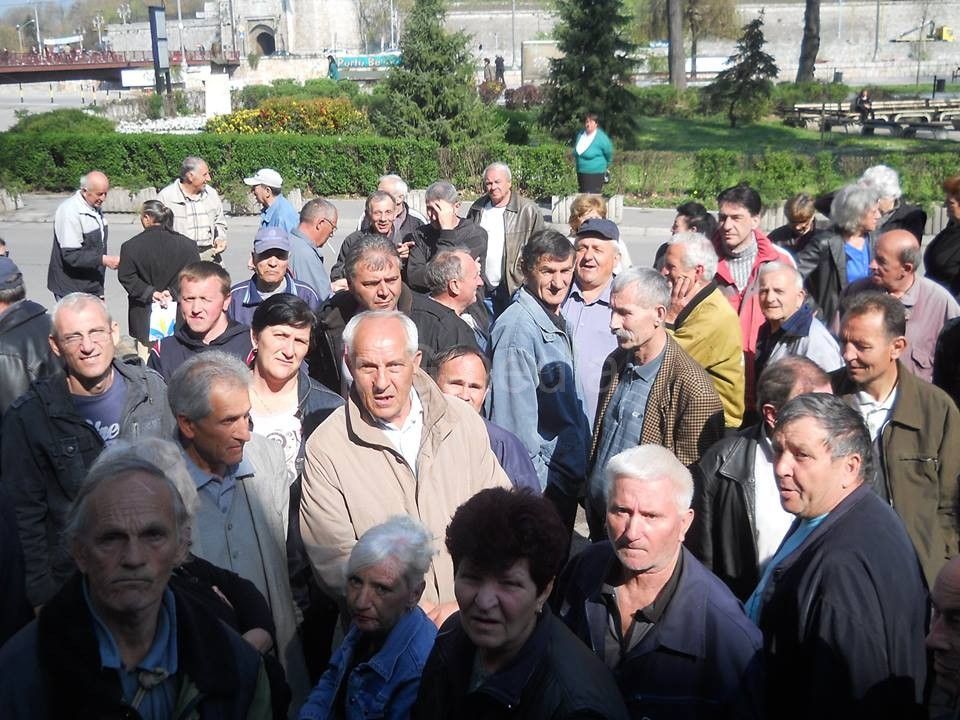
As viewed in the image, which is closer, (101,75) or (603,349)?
(603,349)

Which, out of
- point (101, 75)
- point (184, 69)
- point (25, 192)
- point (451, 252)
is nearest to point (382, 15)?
point (101, 75)

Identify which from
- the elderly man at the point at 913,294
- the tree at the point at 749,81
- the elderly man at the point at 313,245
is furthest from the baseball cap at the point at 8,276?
the tree at the point at 749,81

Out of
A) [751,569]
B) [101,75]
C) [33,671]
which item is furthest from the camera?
[101,75]

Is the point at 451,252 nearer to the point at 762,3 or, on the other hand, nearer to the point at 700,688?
the point at 700,688

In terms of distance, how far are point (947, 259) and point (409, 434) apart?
4686mm

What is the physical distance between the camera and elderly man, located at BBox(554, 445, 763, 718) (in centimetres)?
292

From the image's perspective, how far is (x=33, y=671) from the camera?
2.35 meters

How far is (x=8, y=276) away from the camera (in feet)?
20.7

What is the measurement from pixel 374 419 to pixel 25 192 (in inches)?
903

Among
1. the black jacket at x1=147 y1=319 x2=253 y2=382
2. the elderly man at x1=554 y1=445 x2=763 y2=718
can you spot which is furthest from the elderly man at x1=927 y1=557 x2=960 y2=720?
the black jacket at x1=147 y1=319 x2=253 y2=382

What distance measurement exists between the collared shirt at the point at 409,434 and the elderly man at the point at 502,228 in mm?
4205

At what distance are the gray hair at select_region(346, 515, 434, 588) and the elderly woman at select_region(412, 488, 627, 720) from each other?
1.48 ft

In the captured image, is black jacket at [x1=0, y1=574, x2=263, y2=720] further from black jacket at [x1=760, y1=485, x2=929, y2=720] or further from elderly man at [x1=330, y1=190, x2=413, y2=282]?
elderly man at [x1=330, y1=190, x2=413, y2=282]

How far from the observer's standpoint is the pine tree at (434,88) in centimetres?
2509
